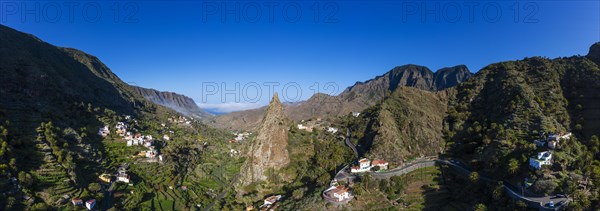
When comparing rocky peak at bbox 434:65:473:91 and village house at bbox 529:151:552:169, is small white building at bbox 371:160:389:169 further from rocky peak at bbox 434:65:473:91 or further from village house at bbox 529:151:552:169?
rocky peak at bbox 434:65:473:91

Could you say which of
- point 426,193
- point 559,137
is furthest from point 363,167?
point 559,137

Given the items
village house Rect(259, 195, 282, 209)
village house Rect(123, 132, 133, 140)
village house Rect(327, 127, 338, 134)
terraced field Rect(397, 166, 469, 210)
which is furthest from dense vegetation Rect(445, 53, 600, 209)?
village house Rect(123, 132, 133, 140)

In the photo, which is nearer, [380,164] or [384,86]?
[380,164]

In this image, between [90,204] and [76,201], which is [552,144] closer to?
[90,204]

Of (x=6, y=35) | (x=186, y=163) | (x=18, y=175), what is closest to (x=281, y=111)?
(x=186, y=163)

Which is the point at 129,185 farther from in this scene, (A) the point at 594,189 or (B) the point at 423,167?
(A) the point at 594,189

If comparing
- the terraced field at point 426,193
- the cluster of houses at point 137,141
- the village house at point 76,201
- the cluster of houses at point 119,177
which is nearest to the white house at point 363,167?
the terraced field at point 426,193
